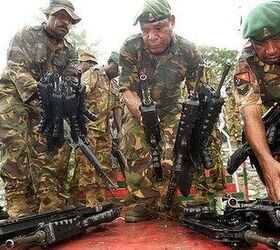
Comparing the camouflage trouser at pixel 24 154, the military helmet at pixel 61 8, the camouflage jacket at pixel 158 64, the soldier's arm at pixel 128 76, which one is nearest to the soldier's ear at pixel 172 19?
the camouflage jacket at pixel 158 64

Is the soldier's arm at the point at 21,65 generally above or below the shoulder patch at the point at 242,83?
above

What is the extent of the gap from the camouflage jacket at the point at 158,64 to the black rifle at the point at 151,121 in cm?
71

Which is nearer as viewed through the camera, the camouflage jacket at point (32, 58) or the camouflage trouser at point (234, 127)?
the camouflage jacket at point (32, 58)

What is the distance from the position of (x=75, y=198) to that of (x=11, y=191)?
126 cm

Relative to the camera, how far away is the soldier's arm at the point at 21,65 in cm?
391

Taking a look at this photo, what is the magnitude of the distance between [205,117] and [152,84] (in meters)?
1.08

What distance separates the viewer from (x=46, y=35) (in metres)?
4.34

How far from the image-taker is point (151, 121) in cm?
305

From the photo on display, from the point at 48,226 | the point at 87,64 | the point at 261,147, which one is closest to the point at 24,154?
the point at 48,226

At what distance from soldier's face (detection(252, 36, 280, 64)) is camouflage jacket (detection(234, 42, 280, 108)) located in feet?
0.42

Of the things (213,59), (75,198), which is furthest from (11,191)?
(213,59)

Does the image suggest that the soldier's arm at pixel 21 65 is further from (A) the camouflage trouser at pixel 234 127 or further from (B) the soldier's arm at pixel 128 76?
(A) the camouflage trouser at pixel 234 127

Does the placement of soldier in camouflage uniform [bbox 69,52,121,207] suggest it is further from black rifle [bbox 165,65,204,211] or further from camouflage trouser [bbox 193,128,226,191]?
black rifle [bbox 165,65,204,211]

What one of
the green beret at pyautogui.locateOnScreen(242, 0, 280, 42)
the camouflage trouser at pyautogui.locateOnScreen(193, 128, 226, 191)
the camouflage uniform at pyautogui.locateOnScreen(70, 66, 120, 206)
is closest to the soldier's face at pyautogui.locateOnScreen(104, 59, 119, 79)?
the camouflage uniform at pyautogui.locateOnScreen(70, 66, 120, 206)
